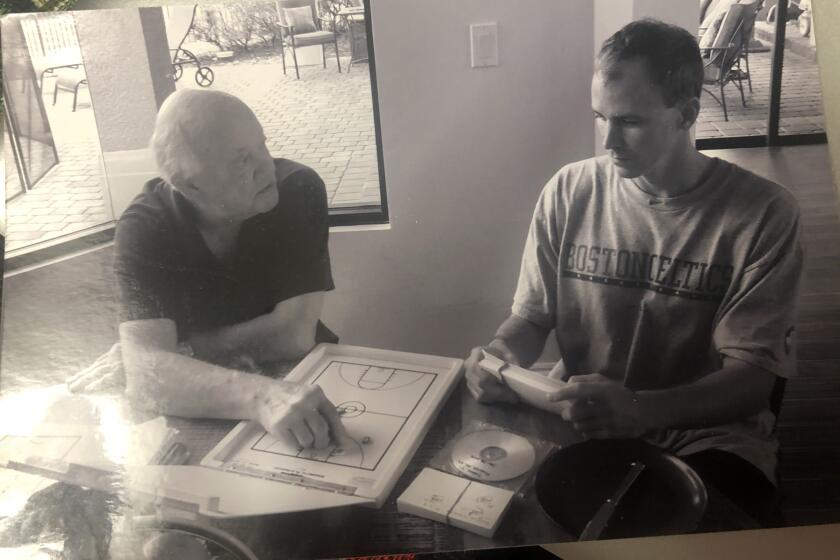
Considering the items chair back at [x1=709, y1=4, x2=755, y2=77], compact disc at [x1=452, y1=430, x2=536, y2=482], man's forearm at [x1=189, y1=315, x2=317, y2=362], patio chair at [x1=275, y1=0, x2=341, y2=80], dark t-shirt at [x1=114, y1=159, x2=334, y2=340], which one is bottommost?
compact disc at [x1=452, y1=430, x2=536, y2=482]

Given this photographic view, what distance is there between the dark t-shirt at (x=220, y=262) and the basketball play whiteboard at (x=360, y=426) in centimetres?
Result: 13

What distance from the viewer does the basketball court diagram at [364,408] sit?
1046 mm

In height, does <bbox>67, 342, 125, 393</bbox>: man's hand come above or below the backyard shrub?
below

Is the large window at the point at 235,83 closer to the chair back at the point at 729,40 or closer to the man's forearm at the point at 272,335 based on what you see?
the man's forearm at the point at 272,335

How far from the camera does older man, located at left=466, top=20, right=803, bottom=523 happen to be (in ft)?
3.28

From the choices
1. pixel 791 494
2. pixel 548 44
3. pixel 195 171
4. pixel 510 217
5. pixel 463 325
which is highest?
pixel 548 44

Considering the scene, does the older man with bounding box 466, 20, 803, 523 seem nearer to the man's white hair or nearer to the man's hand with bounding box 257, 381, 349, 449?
the man's hand with bounding box 257, 381, 349, 449

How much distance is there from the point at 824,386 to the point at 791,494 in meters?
0.17

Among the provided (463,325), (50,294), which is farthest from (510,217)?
(50,294)

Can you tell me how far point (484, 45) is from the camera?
1.03 m

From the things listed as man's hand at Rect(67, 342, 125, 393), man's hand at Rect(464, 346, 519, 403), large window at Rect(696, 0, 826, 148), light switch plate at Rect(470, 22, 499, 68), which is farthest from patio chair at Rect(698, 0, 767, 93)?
man's hand at Rect(67, 342, 125, 393)

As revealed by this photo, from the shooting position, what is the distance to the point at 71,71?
1063mm

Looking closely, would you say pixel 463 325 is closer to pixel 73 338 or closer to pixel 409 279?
pixel 409 279

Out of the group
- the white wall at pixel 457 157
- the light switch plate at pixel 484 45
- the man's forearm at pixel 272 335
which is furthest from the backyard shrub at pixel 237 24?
the man's forearm at pixel 272 335
